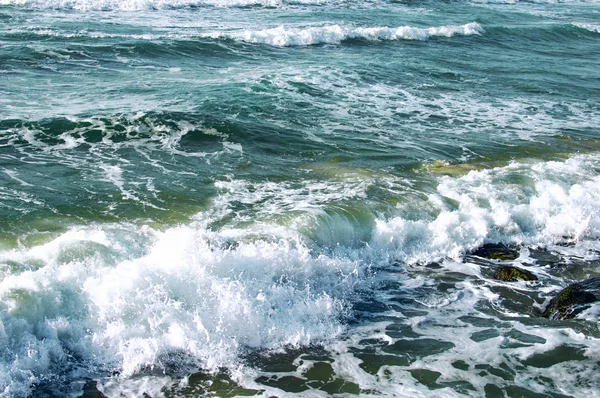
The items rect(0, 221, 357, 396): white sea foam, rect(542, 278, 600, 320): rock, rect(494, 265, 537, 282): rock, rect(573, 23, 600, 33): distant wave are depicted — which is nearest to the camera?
rect(0, 221, 357, 396): white sea foam

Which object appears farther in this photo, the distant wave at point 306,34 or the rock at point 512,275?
the distant wave at point 306,34

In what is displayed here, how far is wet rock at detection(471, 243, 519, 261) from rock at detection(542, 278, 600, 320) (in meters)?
1.61

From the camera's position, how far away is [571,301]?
26.8 feet

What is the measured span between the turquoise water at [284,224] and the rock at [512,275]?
140 mm

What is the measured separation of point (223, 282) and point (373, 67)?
52.4 ft

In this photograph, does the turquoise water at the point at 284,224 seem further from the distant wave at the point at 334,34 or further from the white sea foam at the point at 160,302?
the distant wave at the point at 334,34

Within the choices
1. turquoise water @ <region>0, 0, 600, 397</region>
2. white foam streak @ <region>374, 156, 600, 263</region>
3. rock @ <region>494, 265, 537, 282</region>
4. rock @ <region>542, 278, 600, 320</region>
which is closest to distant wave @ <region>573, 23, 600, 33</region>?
turquoise water @ <region>0, 0, 600, 397</region>

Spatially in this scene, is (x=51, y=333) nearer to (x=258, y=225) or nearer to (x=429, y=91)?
(x=258, y=225)

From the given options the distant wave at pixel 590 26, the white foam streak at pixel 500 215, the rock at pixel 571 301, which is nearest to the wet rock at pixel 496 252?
the white foam streak at pixel 500 215

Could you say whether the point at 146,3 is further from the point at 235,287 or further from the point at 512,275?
the point at 512,275

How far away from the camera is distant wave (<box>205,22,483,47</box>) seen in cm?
2575

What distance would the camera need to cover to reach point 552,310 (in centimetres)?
816

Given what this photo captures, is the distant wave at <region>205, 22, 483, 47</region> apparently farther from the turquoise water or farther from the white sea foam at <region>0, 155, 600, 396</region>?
the white sea foam at <region>0, 155, 600, 396</region>

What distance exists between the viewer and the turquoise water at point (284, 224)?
6938mm
